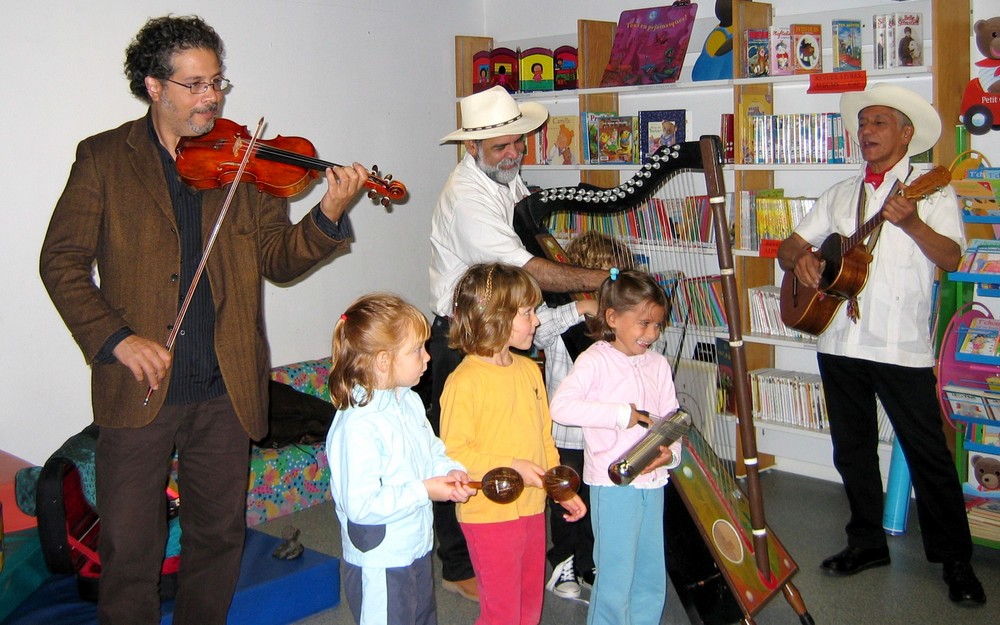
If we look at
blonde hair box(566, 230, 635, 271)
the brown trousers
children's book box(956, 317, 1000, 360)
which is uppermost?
blonde hair box(566, 230, 635, 271)

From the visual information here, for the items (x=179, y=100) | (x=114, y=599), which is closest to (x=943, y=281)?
(x=179, y=100)

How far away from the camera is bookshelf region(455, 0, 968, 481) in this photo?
3738 millimetres

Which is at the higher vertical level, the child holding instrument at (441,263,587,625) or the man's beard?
the man's beard

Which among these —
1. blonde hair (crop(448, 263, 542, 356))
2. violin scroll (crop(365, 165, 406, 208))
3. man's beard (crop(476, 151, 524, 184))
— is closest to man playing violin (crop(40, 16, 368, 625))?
violin scroll (crop(365, 165, 406, 208))

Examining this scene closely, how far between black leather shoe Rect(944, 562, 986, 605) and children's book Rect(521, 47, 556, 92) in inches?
123

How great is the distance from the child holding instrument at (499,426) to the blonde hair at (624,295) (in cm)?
24

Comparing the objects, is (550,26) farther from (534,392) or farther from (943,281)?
(534,392)

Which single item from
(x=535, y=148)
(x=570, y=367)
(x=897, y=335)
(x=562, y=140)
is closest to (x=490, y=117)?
(x=570, y=367)

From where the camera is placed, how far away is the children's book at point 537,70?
5172mm

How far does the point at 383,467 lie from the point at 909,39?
2.96m

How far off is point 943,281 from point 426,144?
292cm

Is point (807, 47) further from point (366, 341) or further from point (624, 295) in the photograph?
point (366, 341)

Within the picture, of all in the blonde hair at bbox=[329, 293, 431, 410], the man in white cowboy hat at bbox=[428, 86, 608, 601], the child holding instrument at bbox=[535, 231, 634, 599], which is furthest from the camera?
the man in white cowboy hat at bbox=[428, 86, 608, 601]

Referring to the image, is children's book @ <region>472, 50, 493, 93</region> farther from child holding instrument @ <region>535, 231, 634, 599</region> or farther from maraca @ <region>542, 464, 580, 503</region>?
maraca @ <region>542, 464, 580, 503</region>
